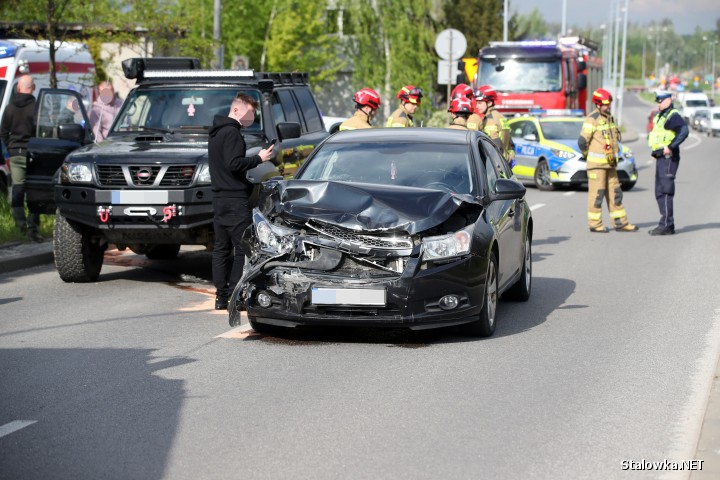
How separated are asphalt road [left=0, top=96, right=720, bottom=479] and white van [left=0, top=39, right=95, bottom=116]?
27.6ft

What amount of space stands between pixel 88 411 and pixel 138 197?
5169 mm

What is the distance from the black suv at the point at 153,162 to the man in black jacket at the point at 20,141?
855mm

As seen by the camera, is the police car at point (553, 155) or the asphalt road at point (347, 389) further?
the police car at point (553, 155)

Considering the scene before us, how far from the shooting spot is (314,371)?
26.8 ft

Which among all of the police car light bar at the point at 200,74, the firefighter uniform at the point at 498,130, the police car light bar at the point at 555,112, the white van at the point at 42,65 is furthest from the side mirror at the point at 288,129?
the police car light bar at the point at 555,112

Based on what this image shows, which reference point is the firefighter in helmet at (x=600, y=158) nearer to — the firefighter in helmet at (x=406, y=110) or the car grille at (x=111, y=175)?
the firefighter in helmet at (x=406, y=110)

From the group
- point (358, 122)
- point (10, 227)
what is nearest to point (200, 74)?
point (358, 122)

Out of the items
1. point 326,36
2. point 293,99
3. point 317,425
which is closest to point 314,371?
point 317,425

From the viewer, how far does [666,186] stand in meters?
17.6

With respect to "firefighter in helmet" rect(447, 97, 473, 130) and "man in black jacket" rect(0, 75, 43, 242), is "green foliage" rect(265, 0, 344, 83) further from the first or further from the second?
"firefighter in helmet" rect(447, 97, 473, 130)

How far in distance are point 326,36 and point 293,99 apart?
137ft

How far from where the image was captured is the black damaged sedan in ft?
28.9

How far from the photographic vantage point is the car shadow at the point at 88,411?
5.91 metres

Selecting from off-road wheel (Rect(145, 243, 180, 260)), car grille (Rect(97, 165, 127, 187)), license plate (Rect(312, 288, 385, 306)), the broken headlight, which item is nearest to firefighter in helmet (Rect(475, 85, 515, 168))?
off-road wheel (Rect(145, 243, 180, 260))
